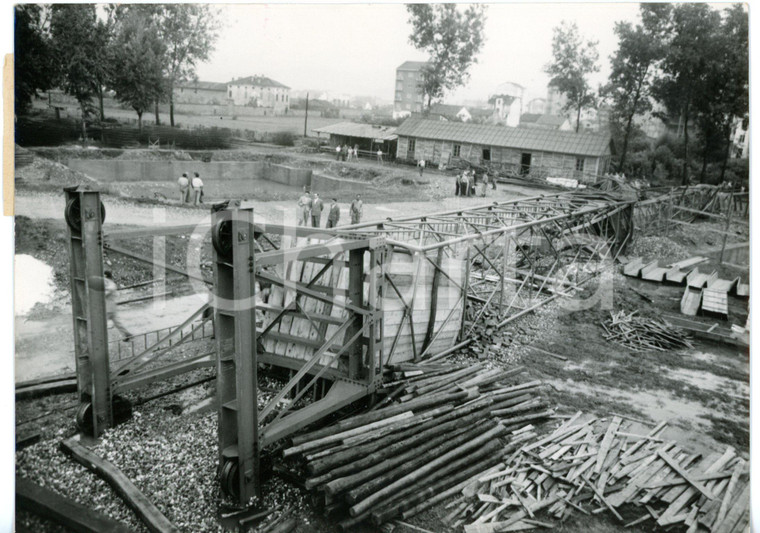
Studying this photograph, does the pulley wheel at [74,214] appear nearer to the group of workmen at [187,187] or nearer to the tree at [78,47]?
the tree at [78,47]

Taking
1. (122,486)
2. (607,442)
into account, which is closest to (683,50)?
(607,442)

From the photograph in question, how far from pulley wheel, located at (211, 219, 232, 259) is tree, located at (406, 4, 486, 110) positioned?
208 inches

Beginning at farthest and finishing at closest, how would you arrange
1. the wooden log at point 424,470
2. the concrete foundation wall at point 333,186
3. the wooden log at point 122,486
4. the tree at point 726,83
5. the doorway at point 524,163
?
the doorway at point 524,163
the concrete foundation wall at point 333,186
the tree at point 726,83
the wooden log at point 424,470
the wooden log at point 122,486

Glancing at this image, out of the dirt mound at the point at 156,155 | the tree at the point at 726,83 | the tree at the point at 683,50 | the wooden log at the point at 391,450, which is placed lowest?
the wooden log at the point at 391,450

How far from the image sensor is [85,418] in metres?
8.20

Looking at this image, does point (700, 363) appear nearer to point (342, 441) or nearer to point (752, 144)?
point (752, 144)

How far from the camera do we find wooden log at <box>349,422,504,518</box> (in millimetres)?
6617

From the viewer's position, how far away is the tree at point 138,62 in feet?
44.2

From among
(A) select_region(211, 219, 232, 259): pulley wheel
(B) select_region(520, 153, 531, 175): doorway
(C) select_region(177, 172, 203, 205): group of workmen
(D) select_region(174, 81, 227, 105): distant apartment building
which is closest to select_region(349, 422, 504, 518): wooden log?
(A) select_region(211, 219, 232, 259): pulley wheel

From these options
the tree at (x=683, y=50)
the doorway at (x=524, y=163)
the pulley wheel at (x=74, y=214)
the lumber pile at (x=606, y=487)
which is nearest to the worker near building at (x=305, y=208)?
the tree at (x=683, y=50)

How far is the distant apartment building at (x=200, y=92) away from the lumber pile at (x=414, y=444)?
711 inches

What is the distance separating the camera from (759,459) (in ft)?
21.6

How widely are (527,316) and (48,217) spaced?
49.1 feet

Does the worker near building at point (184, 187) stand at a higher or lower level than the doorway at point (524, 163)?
lower
